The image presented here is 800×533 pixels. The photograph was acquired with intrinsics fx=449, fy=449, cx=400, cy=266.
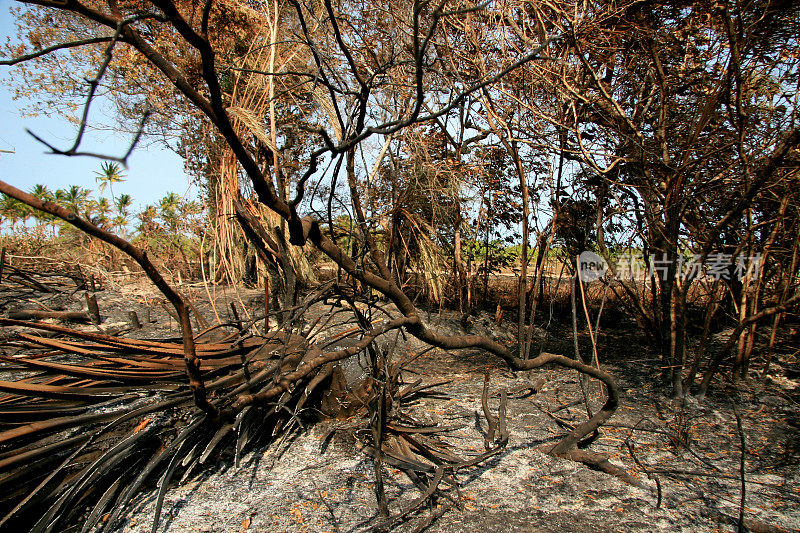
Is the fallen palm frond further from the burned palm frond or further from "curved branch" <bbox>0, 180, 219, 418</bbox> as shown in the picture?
"curved branch" <bbox>0, 180, 219, 418</bbox>

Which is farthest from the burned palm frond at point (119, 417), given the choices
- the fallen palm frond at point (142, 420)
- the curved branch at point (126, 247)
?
the curved branch at point (126, 247)

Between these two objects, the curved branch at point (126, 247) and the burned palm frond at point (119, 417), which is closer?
the curved branch at point (126, 247)

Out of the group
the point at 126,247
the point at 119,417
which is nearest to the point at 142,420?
the point at 119,417

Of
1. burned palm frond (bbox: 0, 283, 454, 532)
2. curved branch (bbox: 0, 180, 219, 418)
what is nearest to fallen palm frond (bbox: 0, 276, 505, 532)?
burned palm frond (bbox: 0, 283, 454, 532)

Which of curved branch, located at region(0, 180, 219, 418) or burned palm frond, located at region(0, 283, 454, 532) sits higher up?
curved branch, located at region(0, 180, 219, 418)

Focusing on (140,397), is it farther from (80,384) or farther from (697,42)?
(697,42)

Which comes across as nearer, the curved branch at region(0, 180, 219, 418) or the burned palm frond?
the curved branch at region(0, 180, 219, 418)

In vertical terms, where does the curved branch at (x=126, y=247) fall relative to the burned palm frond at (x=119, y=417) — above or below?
above

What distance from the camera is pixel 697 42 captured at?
129 inches

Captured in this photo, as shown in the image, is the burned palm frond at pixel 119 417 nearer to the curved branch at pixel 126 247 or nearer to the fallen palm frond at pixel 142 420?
the fallen palm frond at pixel 142 420

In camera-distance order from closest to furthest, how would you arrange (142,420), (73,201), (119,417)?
1. (119,417)
2. (142,420)
3. (73,201)

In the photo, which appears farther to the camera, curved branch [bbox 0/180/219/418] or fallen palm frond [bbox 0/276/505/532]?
fallen palm frond [bbox 0/276/505/532]

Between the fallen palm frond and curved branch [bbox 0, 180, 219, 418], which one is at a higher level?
curved branch [bbox 0, 180, 219, 418]

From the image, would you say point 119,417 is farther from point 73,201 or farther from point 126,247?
point 73,201
